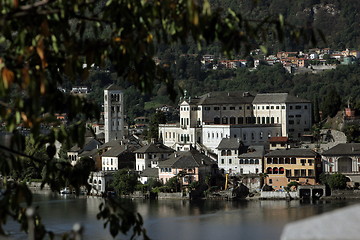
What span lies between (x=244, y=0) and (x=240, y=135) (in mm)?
53042

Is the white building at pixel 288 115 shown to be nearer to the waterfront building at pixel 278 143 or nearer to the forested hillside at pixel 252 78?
the waterfront building at pixel 278 143

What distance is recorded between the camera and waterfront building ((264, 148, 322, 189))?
109ft

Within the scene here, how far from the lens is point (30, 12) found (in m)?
4.47

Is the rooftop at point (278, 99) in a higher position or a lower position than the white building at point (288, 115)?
higher

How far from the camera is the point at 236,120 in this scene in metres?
40.2

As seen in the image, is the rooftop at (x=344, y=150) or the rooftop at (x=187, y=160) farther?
the rooftop at (x=187, y=160)

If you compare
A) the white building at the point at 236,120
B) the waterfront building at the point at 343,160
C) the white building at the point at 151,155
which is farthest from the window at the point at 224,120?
the waterfront building at the point at 343,160

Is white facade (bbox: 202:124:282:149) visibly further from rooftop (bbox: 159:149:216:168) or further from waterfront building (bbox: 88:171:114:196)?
waterfront building (bbox: 88:171:114:196)

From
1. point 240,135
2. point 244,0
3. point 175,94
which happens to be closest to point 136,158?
point 240,135

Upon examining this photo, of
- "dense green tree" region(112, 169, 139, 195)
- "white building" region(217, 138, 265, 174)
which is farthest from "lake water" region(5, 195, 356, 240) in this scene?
"white building" region(217, 138, 265, 174)

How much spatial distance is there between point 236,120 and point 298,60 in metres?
39.4

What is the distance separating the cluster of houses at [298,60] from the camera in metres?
76.2

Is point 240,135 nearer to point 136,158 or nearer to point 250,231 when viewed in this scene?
point 136,158

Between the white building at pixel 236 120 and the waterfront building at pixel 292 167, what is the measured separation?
4171 millimetres
